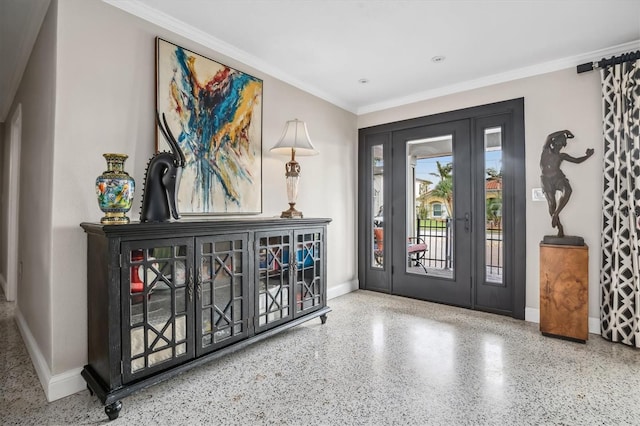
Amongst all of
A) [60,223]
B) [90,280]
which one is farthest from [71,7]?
[90,280]

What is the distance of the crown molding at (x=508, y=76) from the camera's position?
9.26ft

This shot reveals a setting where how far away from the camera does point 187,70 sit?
99.3 inches

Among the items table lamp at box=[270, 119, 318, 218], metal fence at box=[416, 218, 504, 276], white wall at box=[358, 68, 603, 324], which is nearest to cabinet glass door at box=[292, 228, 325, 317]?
table lamp at box=[270, 119, 318, 218]

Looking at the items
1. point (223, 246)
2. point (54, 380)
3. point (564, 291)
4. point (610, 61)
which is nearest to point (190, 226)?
point (223, 246)

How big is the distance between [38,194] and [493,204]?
3888 millimetres

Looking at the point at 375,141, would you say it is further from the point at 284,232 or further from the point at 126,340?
the point at 126,340

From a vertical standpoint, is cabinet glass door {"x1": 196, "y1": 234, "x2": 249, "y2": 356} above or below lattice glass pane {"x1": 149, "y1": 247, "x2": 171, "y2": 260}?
below

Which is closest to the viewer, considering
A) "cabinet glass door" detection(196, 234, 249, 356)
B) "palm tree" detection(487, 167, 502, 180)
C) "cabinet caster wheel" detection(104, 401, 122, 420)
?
"cabinet caster wheel" detection(104, 401, 122, 420)

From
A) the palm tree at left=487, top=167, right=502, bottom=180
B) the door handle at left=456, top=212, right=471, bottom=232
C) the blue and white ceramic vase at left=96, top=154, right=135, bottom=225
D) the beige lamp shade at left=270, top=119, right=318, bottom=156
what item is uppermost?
the beige lamp shade at left=270, top=119, right=318, bottom=156

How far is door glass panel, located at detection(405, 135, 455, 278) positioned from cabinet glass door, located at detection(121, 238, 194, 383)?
9.11ft

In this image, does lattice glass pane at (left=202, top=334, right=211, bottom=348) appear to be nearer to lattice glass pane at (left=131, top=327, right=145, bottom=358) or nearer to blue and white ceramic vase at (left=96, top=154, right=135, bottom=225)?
lattice glass pane at (left=131, top=327, right=145, bottom=358)

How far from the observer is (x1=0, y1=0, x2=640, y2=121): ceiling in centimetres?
227

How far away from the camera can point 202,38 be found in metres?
2.63

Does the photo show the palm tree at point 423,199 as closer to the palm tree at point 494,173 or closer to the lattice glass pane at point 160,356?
the palm tree at point 494,173
